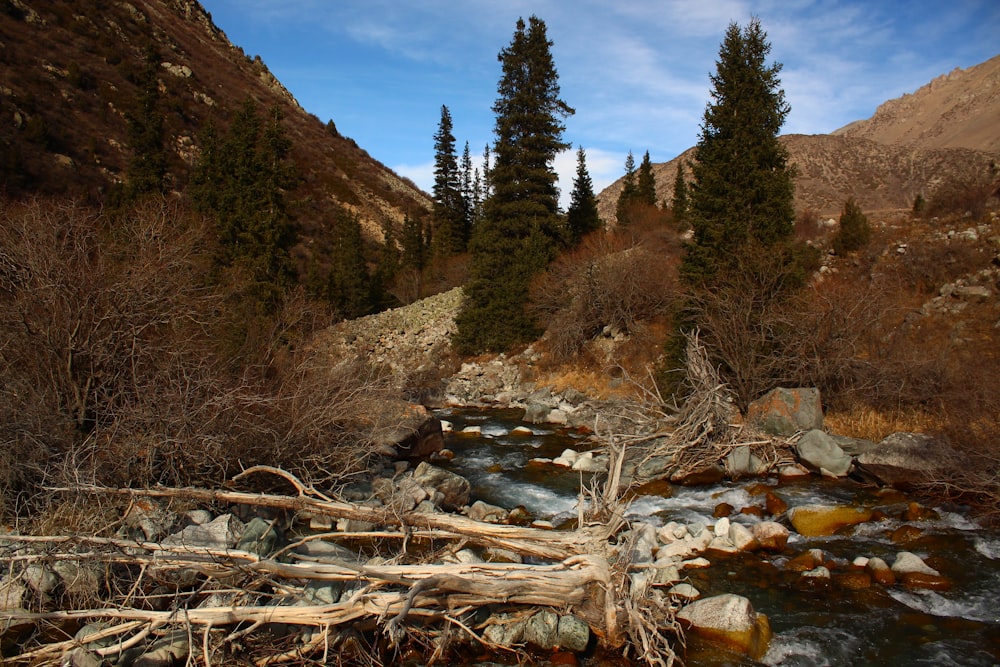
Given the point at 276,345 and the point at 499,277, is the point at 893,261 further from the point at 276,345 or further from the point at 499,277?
the point at 276,345

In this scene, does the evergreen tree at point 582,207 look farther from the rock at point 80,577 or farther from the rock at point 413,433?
the rock at point 80,577

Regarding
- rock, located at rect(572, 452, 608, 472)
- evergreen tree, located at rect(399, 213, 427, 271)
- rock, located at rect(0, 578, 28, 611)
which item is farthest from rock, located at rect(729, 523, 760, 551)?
evergreen tree, located at rect(399, 213, 427, 271)

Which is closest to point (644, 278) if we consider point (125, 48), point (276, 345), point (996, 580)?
point (276, 345)

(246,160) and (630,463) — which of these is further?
(246,160)

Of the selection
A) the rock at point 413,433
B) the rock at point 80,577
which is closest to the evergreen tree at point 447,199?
the rock at point 413,433

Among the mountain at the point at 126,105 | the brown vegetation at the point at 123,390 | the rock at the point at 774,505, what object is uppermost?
the mountain at the point at 126,105

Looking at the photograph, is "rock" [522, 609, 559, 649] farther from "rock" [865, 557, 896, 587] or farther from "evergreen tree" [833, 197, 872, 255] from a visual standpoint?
"evergreen tree" [833, 197, 872, 255]

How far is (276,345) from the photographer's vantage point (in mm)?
11867

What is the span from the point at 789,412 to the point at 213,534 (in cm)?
1033

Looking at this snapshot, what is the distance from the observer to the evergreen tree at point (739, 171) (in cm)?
1488

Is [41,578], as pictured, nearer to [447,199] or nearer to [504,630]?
[504,630]

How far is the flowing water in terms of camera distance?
5461 millimetres

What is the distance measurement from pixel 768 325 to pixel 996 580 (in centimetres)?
708

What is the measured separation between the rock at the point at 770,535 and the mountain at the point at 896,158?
4134 cm
